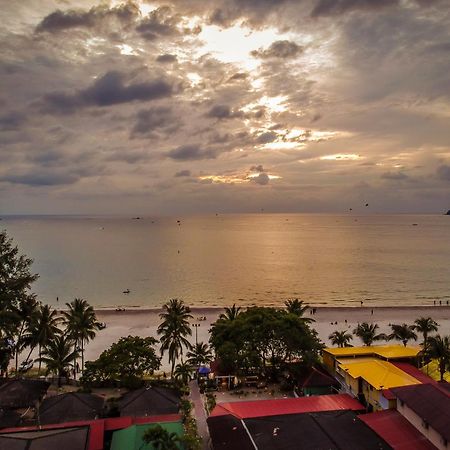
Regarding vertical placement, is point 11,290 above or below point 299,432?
above

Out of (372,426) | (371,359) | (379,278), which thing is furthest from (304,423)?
(379,278)

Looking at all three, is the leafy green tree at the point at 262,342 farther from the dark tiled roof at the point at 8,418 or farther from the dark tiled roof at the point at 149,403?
the dark tiled roof at the point at 8,418

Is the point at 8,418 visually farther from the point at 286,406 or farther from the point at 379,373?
the point at 379,373

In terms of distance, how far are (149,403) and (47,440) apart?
8693 mm

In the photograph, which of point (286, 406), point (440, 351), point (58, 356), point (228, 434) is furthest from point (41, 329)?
point (440, 351)

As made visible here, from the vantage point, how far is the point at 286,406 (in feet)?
97.8

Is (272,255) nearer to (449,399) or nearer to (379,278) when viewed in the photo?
(379,278)

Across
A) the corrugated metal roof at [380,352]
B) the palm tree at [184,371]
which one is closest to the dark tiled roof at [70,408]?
the palm tree at [184,371]

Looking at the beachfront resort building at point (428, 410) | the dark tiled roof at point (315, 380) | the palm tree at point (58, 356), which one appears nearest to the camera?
the beachfront resort building at point (428, 410)

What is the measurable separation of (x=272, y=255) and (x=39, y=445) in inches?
5747

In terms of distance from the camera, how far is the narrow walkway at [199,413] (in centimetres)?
2821

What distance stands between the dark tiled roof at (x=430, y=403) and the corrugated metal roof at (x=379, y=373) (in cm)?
287

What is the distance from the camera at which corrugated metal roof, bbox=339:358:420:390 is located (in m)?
31.0

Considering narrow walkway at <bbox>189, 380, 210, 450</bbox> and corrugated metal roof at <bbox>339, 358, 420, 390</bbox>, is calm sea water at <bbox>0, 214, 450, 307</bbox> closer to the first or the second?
narrow walkway at <bbox>189, 380, 210, 450</bbox>
